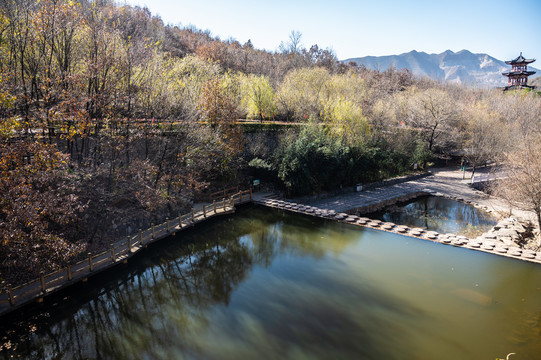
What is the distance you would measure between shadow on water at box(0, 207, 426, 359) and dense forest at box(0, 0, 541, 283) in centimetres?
195

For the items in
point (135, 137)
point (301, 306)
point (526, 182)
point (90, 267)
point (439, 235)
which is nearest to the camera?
point (301, 306)

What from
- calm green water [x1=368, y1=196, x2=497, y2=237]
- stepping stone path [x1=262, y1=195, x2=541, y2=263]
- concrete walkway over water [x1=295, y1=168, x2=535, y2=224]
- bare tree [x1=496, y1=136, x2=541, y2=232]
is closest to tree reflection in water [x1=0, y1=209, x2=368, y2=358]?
stepping stone path [x1=262, y1=195, x2=541, y2=263]

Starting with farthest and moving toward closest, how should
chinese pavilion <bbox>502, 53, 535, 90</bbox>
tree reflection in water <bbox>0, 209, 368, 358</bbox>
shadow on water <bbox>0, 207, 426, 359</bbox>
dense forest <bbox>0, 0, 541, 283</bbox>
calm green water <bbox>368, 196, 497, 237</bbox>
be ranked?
1. chinese pavilion <bbox>502, 53, 535, 90</bbox>
2. calm green water <bbox>368, 196, 497, 237</bbox>
3. dense forest <bbox>0, 0, 541, 283</bbox>
4. tree reflection in water <bbox>0, 209, 368, 358</bbox>
5. shadow on water <bbox>0, 207, 426, 359</bbox>

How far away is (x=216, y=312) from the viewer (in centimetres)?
1010

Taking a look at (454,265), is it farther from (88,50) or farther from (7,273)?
(88,50)

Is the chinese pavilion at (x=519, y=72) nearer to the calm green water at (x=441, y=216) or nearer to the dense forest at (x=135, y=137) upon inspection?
the dense forest at (x=135, y=137)

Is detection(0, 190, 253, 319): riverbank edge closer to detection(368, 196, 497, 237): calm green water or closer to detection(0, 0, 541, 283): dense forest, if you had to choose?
detection(0, 0, 541, 283): dense forest

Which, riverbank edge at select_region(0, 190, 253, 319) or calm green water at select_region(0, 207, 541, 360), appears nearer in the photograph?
calm green water at select_region(0, 207, 541, 360)

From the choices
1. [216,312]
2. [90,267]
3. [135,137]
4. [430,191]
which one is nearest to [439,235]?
[430,191]

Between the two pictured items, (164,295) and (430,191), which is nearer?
(164,295)

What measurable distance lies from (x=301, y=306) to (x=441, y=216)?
585 inches

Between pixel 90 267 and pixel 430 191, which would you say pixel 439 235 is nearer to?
pixel 430 191

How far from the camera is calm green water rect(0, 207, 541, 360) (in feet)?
28.2

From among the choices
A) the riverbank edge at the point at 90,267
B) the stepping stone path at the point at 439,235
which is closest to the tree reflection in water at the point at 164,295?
the riverbank edge at the point at 90,267
